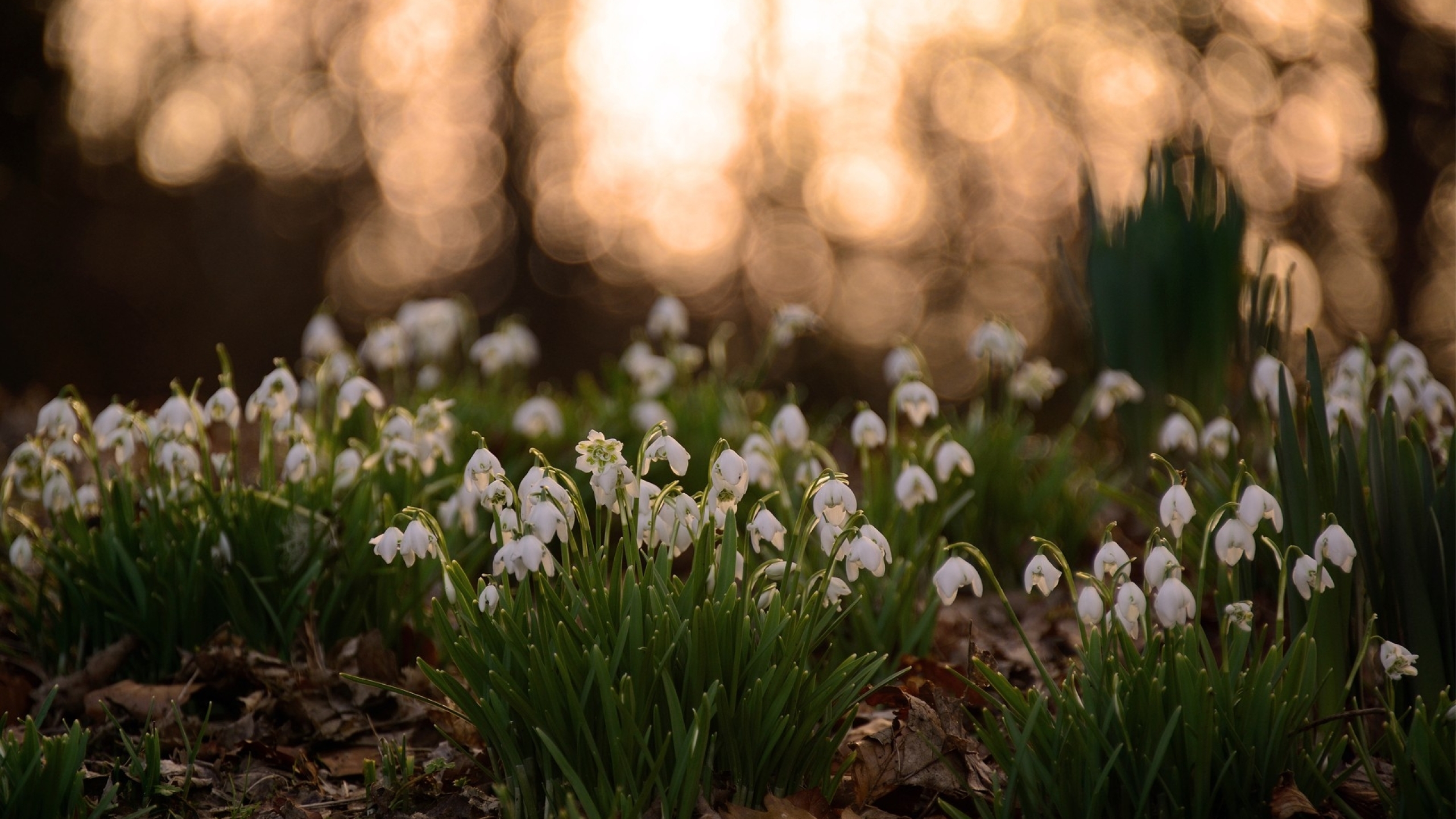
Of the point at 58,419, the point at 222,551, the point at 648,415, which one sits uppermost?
the point at 58,419

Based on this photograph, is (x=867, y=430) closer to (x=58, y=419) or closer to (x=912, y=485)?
(x=912, y=485)

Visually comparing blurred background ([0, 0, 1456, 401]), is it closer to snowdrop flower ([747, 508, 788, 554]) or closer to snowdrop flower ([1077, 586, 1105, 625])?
snowdrop flower ([1077, 586, 1105, 625])

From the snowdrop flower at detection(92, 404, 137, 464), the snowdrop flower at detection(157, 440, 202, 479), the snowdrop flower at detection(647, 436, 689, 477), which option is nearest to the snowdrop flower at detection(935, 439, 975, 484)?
the snowdrop flower at detection(647, 436, 689, 477)

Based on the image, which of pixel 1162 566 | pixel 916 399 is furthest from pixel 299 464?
pixel 1162 566

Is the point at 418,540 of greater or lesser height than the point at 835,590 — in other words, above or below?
above

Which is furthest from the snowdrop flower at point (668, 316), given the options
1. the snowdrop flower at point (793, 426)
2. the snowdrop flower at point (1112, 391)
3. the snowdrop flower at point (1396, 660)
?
the snowdrop flower at point (1396, 660)

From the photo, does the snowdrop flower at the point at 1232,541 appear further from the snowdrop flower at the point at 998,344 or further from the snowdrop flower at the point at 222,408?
the snowdrop flower at the point at 222,408

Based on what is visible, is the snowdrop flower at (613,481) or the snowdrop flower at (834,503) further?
the snowdrop flower at (834,503)
